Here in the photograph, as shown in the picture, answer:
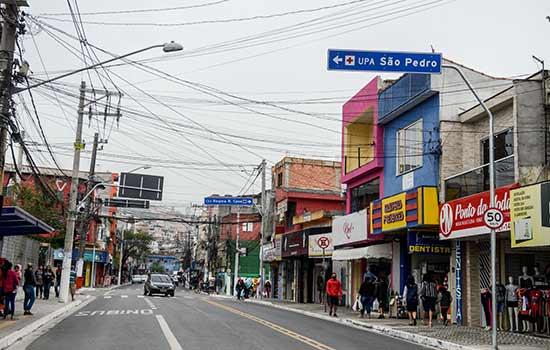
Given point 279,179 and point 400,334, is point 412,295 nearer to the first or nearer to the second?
point 400,334

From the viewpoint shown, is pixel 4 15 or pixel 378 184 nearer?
pixel 4 15

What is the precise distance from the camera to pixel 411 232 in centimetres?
2464

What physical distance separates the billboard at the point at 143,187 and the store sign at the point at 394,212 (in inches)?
794

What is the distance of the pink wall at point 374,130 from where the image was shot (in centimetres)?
3016

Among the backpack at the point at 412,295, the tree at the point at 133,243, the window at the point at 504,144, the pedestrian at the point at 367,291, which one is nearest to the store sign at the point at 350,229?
the pedestrian at the point at 367,291

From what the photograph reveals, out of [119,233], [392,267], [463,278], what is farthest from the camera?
[119,233]

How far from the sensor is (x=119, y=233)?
342 ft

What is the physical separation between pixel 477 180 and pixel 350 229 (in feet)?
32.8

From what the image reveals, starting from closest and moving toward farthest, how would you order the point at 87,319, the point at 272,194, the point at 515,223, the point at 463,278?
1. the point at 515,223
2. the point at 87,319
3. the point at 463,278
4. the point at 272,194

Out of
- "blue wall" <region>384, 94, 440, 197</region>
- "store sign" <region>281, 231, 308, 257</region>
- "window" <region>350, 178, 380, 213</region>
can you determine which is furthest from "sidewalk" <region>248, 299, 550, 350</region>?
"store sign" <region>281, 231, 308, 257</region>

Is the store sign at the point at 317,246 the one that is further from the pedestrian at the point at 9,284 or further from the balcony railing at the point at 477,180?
the pedestrian at the point at 9,284

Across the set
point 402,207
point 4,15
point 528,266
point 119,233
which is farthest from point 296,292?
point 119,233

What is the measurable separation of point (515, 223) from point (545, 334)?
3343mm

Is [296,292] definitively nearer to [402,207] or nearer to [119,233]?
[402,207]
